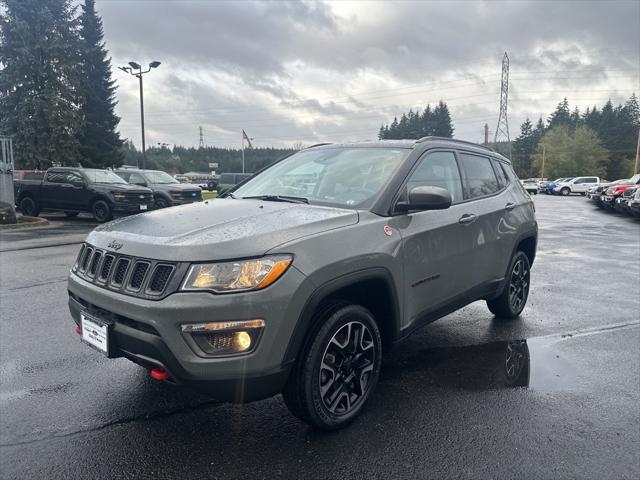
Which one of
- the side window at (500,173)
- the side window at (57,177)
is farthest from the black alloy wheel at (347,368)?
the side window at (57,177)

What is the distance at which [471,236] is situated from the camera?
3920 millimetres

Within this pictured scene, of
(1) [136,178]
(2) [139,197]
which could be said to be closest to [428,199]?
(2) [139,197]

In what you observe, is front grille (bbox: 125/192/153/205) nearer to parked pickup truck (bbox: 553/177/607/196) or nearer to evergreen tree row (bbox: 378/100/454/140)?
parked pickup truck (bbox: 553/177/607/196)

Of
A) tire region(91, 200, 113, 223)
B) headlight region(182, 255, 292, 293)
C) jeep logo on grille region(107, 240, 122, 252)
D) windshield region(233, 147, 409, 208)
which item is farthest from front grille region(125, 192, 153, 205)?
headlight region(182, 255, 292, 293)

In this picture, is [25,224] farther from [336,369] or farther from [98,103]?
[98,103]

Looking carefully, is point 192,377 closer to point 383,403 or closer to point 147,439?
point 147,439

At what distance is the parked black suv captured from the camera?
17734mm

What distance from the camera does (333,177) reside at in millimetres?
3641

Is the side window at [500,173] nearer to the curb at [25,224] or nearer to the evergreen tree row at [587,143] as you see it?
the curb at [25,224]

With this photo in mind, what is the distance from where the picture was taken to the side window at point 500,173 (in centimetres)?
487

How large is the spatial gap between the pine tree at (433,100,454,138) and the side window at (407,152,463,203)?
8312 centimetres

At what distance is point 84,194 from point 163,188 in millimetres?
3020

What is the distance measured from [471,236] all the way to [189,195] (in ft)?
51.3

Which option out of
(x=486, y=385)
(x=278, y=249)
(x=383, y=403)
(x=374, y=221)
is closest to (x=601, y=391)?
(x=486, y=385)
